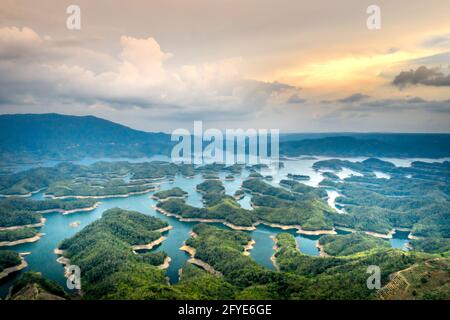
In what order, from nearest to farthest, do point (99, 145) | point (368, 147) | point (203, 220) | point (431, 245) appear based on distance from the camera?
point (431, 245), point (203, 220), point (368, 147), point (99, 145)

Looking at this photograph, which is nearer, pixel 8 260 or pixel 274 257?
pixel 8 260

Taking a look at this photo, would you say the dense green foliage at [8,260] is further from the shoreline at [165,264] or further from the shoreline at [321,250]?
the shoreline at [321,250]

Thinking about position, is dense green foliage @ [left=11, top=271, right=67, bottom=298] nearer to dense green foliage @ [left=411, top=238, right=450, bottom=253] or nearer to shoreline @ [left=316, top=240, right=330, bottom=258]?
shoreline @ [left=316, top=240, right=330, bottom=258]

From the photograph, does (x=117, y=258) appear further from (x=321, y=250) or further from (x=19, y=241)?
(x=321, y=250)

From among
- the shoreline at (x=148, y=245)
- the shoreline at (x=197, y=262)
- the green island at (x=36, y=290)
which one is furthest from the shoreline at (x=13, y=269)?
the shoreline at (x=197, y=262)

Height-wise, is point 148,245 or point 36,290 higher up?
point 36,290

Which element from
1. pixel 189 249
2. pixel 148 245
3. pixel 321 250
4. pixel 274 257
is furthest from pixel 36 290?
pixel 321 250

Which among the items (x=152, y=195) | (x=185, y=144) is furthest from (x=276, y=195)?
(x=185, y=144)

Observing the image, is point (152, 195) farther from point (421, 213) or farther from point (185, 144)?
point (185, 144)

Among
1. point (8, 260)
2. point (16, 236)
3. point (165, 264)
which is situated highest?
point (8, 260)
